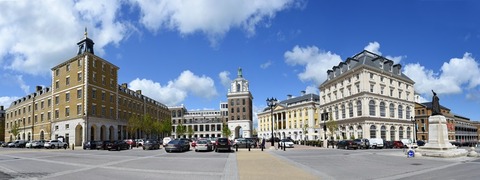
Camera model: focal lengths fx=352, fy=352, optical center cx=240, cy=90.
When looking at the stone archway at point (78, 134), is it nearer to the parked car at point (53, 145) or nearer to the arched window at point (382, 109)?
the parked car at point (53, 145)

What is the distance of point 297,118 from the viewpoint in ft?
384

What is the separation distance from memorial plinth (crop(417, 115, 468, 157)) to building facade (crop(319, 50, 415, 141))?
135 feet

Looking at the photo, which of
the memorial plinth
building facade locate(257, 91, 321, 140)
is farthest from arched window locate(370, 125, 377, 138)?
the memorial plinth

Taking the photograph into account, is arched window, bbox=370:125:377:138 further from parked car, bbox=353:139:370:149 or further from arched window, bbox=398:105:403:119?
parked car, bbox=353:139:370:149

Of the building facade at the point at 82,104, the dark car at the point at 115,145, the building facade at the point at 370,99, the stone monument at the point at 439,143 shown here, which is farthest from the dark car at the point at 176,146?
the building facade at the point at 370,99

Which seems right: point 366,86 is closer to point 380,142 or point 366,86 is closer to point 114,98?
point 380,142

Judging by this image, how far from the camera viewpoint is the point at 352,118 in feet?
256

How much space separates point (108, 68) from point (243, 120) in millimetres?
59237

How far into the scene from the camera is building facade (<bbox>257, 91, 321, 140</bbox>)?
10969cm

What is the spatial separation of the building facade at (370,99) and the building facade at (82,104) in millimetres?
42396

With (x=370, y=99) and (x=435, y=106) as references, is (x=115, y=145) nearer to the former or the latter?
(x=435, y=106)

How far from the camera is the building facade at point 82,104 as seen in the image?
6084 cm

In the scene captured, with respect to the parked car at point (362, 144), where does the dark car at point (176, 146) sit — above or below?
above

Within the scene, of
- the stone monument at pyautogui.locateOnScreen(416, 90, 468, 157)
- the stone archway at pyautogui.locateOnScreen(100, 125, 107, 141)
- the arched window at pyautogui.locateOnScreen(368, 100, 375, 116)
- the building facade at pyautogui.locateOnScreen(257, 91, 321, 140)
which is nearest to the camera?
the stone monument at pyautogui.locateOnScreen(416, 90, 468, 157)
